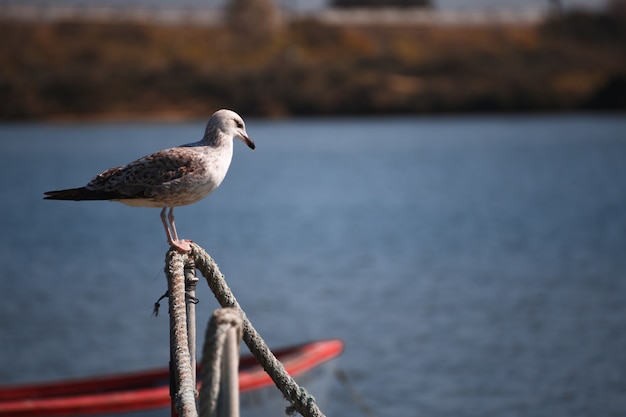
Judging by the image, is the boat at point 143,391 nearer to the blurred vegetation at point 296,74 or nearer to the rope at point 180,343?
the rope at point 180,343

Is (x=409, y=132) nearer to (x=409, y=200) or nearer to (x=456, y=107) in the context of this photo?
(x=456, y=107)

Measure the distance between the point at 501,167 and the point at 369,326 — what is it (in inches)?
2058

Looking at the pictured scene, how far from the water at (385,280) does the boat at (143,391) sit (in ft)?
4.09

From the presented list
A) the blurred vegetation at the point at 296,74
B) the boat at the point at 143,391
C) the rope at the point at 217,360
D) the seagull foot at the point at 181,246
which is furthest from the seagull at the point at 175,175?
the blurred vegetation at the point at 296,74

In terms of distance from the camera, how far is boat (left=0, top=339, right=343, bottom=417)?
9.95m

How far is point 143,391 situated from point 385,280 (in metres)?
16.0

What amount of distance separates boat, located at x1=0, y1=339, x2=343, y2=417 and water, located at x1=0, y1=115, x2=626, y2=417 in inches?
49.1

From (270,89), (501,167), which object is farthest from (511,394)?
A: (270,89)

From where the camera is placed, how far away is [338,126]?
140125 millimetres

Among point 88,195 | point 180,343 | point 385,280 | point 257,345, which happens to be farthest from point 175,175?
point 385,280

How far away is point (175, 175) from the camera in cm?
508

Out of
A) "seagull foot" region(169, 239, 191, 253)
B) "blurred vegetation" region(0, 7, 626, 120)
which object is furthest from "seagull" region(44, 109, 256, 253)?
"blurred vegetation" region(0, 7, 626, 120)

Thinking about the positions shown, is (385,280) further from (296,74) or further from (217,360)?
(296,74)

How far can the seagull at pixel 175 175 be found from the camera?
5.08m
